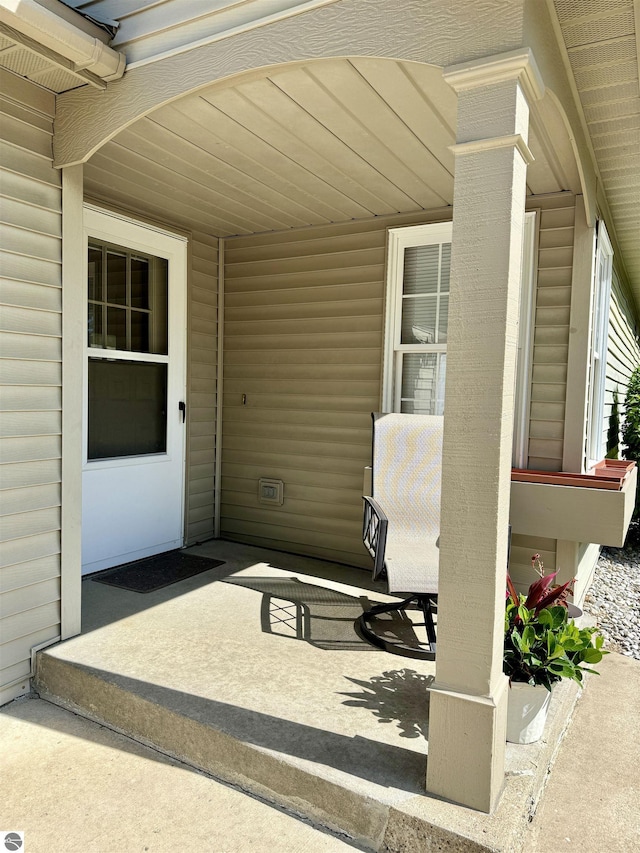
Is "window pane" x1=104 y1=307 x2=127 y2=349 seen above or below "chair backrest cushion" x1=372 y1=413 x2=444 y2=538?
above

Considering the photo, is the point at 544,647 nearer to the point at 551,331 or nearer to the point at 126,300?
the point at 551,331


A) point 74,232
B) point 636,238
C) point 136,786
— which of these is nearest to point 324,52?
point 74,232

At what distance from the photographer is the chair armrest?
2.75 metres

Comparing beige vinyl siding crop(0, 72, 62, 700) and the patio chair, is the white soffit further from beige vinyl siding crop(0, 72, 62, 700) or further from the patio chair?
beige vinyl siding crop(0, 72, 62, 700)

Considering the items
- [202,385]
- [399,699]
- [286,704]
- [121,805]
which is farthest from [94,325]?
[399,699]

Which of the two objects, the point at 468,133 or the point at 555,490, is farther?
the point at 555,490

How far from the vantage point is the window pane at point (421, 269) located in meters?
3.75

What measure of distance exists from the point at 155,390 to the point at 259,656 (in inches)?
81.5

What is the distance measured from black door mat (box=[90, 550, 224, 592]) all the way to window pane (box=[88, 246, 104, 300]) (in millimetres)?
1678

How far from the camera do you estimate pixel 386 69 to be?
2107 millimetres

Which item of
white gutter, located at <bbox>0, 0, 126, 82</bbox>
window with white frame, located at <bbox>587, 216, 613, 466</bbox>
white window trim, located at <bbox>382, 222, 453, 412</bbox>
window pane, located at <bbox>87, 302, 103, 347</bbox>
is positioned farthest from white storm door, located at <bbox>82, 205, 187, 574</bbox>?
window with white frame, located at <bbox>587, 216, 613, 466</bbox>

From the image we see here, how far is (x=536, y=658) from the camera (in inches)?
78.4

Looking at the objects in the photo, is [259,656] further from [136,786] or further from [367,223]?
[367,223]

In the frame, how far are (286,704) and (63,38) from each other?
100 inches
